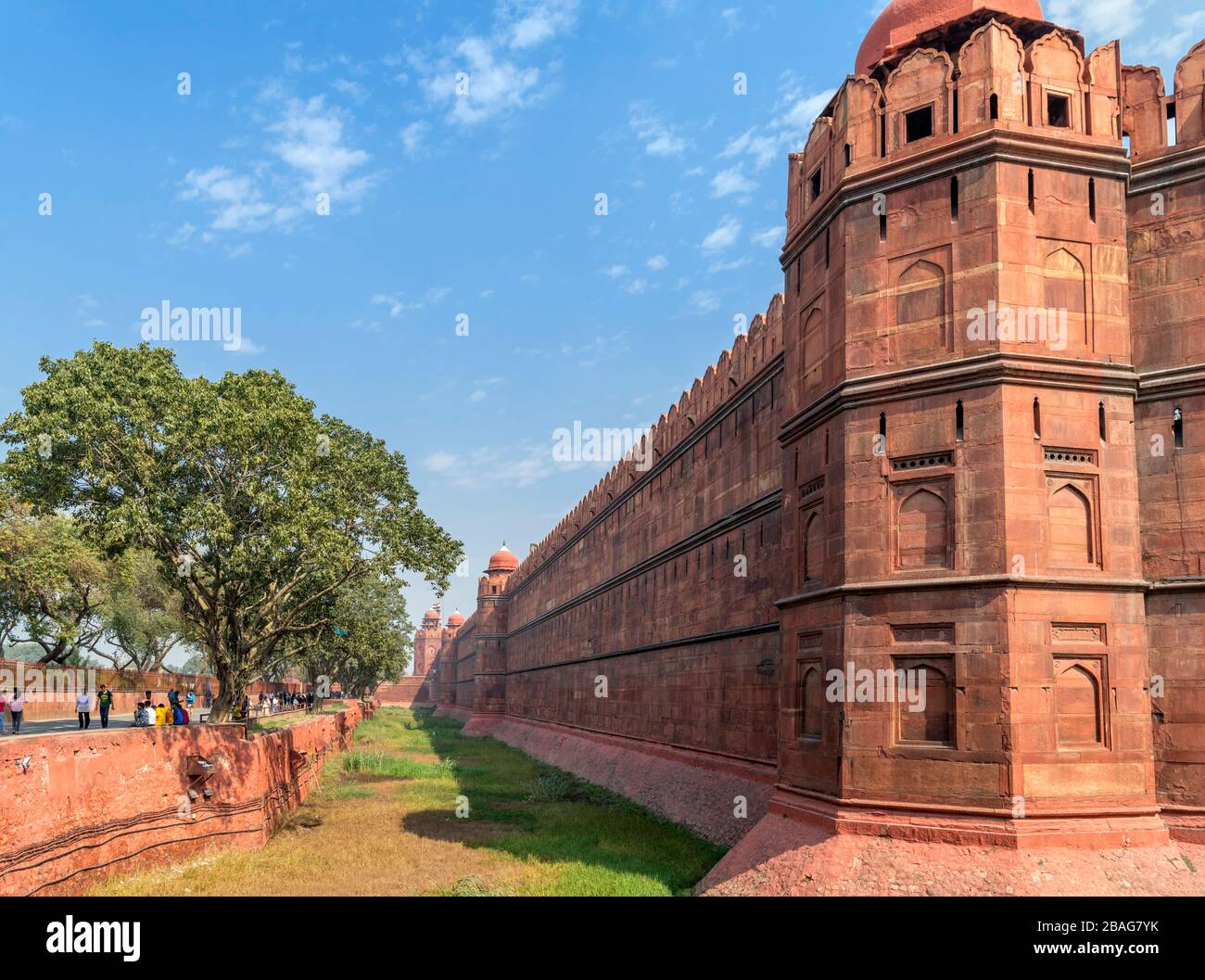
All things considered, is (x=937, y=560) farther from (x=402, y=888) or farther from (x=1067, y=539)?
(x=402, y=888)

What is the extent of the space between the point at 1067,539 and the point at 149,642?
54542 mm

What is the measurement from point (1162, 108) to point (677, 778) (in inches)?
626

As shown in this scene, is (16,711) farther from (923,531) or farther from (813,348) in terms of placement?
(923,531)

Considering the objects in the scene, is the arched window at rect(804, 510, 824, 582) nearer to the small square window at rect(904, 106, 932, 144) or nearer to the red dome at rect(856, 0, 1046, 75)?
the small square window at rect(904, 106, 932, 144)

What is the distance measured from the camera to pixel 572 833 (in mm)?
19688

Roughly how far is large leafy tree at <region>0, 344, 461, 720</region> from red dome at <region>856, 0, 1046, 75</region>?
47.0ft

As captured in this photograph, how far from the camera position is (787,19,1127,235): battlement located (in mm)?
11812

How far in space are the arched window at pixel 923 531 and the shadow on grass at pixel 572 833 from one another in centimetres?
605

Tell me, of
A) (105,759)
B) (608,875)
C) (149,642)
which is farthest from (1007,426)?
(149,642)

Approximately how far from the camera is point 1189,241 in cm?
1220

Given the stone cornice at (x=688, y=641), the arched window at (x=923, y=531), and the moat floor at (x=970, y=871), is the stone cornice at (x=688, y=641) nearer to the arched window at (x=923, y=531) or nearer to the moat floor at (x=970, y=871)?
the arched window at (x=923, y=531)

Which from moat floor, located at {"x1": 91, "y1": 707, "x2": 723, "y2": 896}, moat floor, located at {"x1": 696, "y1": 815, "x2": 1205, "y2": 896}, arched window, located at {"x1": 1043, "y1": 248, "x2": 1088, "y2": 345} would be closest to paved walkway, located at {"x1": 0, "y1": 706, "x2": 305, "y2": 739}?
moat floor, located at {"x1": 91, "y1": 707, "x2": 723, "y2": 896}

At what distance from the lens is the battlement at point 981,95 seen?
465 inches

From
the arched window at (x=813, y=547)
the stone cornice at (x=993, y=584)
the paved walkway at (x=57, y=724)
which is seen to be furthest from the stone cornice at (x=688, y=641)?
the paved walkway at (x=57, y=724)
